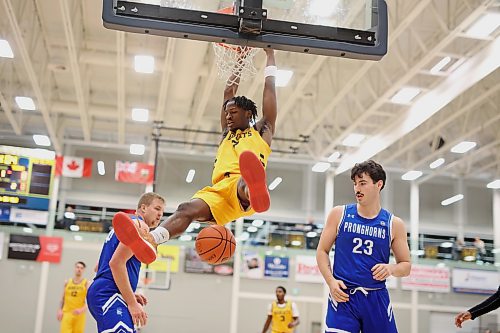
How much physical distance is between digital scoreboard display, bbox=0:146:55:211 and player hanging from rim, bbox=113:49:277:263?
1012 centimetres

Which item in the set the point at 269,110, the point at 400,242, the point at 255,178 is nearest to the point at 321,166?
the point at 269,110

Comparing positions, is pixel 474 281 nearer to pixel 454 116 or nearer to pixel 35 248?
pixel 454 116

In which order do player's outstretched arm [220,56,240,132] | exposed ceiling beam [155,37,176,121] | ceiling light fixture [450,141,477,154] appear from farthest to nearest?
ceiling light fixture [450,141,477,154] → exposed ceiling beam [155,37,176,121] → player's outstretched arm [220,56,240,132]

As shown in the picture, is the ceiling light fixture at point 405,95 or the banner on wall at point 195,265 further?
the banner on wall at point 195,265

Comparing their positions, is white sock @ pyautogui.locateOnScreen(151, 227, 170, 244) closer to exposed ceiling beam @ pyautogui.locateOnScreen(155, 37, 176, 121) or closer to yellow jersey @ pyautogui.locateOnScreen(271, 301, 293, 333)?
exposed ceiling beam @ pyautogui.locateOnScreen(155, 37, 176, 121)

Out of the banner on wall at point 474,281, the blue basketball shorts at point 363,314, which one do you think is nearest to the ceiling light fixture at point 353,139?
the banner on wall at point 474,281

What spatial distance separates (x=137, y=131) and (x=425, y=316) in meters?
Answer: 10.0

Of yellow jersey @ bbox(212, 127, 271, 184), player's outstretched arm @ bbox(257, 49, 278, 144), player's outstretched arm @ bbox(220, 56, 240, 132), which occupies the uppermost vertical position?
player's outstretched arm @ bbox(220, 56, 240, 132)

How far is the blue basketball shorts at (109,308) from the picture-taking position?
4332 millimetres

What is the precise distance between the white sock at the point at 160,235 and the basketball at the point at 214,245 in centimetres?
53

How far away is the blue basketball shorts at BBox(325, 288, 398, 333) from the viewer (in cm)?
446

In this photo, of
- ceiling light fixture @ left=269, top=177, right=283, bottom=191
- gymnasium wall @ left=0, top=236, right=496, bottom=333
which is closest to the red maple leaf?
gymnasium wall @ left=0, top=236, right=496, bottom=333

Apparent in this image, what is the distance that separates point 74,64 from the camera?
13.9 meters

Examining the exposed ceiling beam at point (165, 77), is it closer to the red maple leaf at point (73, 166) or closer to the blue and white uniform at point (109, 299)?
the red maple leaf at point (73, 166)
